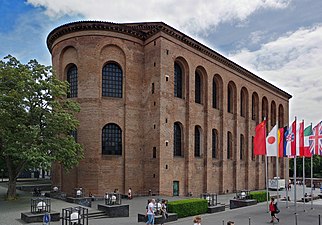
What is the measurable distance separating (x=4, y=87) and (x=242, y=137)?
31.4 meters

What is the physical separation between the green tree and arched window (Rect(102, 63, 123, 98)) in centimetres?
545

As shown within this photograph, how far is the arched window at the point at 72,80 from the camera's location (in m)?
31.6

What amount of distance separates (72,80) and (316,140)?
21.8 meters

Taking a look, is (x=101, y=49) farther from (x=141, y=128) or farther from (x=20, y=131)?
(x=20, y=131)

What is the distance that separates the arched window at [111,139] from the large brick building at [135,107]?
0.30 ft

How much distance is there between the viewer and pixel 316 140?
2483 centimetres

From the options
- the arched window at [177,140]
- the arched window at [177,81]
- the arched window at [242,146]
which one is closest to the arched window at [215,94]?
the arched window at [177,81]

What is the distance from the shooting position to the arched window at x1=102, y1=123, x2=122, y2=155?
99.6ft

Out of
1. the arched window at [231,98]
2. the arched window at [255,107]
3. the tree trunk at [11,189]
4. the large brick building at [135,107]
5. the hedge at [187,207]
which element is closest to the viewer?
the hedge at [187,207]

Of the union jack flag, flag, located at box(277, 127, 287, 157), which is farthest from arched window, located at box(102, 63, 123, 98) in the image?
the union jack flag

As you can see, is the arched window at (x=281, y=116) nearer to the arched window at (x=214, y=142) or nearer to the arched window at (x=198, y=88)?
the arched window at (x=214, y=142)

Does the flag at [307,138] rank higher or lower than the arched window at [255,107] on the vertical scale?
lower

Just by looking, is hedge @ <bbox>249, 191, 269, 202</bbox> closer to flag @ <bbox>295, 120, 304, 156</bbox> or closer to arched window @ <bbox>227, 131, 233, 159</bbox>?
flag @ <bbox>295, 120, 304, 156</bbox>

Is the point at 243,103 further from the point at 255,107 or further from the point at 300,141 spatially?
the point at 300,141
